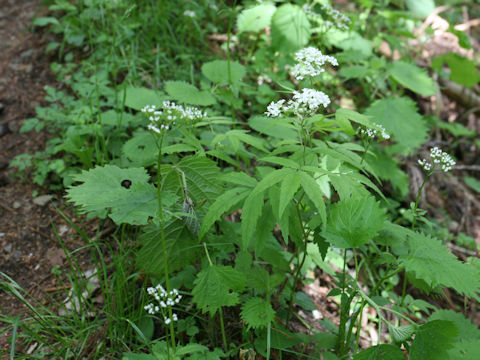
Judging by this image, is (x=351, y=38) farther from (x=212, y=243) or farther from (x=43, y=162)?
(x=43, y=162)

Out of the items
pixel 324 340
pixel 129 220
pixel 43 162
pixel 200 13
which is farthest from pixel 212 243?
pixel 200 13

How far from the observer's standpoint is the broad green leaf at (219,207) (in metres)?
1.48

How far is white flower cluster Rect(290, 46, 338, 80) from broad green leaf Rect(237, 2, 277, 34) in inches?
77.8

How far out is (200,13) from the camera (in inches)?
158

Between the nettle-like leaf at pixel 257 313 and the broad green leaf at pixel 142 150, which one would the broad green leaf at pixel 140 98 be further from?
the nettle-like leaf at pixel 257 313

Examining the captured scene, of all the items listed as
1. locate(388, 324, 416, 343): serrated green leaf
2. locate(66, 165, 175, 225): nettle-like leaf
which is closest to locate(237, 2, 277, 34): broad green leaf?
locate(66, 165, 175, 225): nettle-like leaf

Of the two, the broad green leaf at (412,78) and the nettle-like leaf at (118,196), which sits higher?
the nettle-like leaf at (118,196)

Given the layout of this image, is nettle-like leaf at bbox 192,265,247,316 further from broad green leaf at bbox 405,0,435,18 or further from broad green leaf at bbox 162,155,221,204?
broad green leaf at bbox 405,0,435,18

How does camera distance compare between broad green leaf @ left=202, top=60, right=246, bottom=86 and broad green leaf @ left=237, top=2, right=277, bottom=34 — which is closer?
broad green leaf @ left=202, top=60, right=246, bottom=86

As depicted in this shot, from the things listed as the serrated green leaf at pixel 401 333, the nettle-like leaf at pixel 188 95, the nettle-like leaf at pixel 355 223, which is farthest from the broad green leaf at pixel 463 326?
the nettle-like leaf at pixel 188 95

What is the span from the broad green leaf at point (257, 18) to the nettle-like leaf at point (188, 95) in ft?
4.91

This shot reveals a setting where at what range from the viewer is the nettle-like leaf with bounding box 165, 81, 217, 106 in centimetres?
214

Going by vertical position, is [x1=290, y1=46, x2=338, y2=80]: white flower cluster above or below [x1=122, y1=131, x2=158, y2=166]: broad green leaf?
above

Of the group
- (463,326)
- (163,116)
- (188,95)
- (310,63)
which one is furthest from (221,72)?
(463,326)
